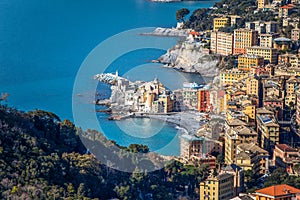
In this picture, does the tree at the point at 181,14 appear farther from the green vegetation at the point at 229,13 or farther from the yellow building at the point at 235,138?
the yellow building at the point at 235,138

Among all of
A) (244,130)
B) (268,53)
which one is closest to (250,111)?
(244,130)

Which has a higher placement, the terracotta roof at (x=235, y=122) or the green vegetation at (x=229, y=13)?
the green vegetation at (x=229, y=13)

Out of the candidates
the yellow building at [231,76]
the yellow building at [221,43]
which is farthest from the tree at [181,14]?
the yellow building at [231,76]

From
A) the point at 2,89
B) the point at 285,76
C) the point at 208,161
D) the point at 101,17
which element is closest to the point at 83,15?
the point at 101,17

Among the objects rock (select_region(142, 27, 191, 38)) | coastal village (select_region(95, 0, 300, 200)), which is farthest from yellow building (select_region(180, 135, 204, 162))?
rock (select_region(142, 27, 191, 38))

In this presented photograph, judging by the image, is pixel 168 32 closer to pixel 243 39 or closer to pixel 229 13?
pixel 229 13
